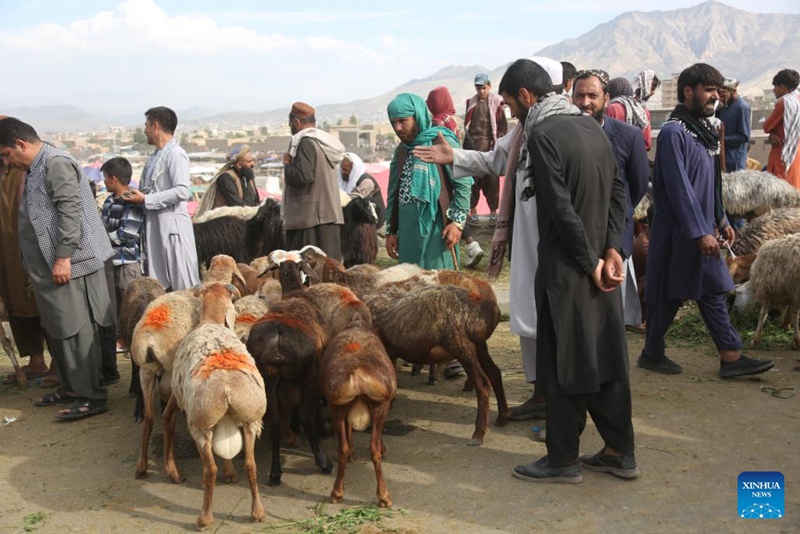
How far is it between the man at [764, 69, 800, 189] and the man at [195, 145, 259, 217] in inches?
295

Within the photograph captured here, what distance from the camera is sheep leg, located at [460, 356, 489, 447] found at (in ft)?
16.6

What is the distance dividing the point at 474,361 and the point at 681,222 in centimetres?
206

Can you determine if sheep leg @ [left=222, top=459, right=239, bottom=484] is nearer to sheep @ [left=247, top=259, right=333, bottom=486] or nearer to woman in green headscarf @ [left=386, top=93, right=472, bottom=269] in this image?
sheep @ [left=247, top=259, right=333, bottom=486]

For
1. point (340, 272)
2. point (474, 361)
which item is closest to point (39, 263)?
point (340, 272)

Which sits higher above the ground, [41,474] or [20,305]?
[20,305]

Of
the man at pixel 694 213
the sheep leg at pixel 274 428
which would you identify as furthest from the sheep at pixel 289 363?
the man at pixel 694 213

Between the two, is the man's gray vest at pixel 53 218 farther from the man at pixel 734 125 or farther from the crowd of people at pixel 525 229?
the man at pixel 734 125

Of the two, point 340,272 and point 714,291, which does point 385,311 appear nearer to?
point 340,272

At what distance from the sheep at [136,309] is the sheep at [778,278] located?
522 cm

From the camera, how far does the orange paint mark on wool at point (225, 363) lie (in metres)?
4.17

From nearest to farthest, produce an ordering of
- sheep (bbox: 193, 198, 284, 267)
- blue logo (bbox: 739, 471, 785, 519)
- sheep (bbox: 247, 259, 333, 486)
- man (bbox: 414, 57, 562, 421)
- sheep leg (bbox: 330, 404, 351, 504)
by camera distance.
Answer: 1. blue logo (bbox: 739, 471, 785, 519)
2. sheep leg (bbox: 330, 404, 351, 504)
3. sheep (bbox: 247, 259, 333, 486)
4. man (bbox: 414, 57, 562, 421)
5. sheep (bbox: 193, 198, 284, 267)

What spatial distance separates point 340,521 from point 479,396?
4.65 ft

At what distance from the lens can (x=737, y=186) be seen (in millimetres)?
8766

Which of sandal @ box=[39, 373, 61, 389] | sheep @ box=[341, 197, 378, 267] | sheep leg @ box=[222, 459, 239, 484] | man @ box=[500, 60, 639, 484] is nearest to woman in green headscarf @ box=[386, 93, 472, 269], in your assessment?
man @ box=[500, 60, 639, 484]
